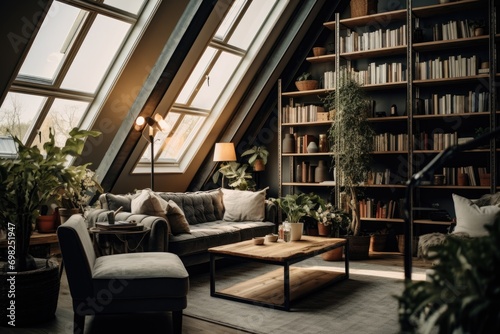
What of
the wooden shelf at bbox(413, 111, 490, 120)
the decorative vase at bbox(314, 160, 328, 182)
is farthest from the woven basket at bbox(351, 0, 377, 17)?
the decorative vase at bbox(314, 160, 328, 182)

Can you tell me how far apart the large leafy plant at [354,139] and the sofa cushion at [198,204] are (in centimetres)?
162

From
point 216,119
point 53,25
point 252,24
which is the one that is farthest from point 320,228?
point 53,25

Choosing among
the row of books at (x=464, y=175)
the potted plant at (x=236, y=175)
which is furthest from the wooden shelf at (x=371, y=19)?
the potted plant at (x=236, y=175)

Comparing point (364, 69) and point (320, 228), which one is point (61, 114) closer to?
point (320, 228)

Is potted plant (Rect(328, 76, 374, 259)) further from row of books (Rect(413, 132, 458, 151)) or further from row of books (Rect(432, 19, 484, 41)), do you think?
row of books (Rect(432, 19, 484, 41))

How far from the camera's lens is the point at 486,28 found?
5750 millimetres

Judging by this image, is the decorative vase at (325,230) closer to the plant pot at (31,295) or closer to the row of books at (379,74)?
the row of books at (379,74)

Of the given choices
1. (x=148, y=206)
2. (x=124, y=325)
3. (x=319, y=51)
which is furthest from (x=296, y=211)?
(x=319, y=51)

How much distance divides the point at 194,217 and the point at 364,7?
11.7 ft

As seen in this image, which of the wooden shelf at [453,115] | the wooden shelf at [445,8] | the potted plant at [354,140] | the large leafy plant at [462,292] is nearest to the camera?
the large leafy plant at [462,292]

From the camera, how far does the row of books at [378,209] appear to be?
6262 millimetres

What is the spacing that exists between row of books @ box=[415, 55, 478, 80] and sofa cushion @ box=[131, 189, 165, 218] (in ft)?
12.0

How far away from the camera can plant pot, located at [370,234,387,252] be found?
6.23 metres

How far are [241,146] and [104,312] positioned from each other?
16.2ft
